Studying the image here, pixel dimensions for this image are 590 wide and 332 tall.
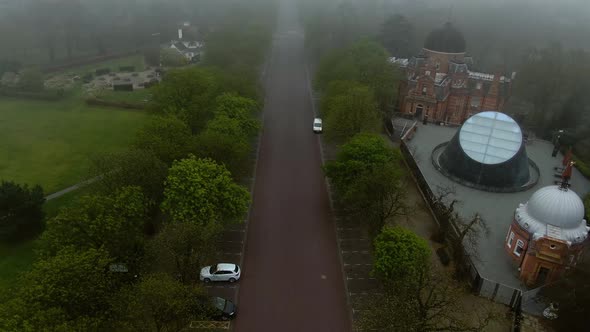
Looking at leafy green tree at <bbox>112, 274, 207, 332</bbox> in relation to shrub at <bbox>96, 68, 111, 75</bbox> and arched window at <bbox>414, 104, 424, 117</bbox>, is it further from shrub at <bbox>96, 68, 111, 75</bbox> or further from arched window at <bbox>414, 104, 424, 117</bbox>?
shrub at <bbox>96, 68, 111, 75</bbox>

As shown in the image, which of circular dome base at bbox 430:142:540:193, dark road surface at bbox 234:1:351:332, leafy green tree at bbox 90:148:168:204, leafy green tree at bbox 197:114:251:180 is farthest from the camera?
circular dome base at bbox 430:142:540:193

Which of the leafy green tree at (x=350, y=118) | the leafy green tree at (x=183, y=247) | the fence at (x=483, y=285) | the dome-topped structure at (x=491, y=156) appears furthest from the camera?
the leafy green tree at (x=350, y=118)

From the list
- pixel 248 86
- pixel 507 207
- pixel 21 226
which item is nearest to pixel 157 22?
pixel 248 86

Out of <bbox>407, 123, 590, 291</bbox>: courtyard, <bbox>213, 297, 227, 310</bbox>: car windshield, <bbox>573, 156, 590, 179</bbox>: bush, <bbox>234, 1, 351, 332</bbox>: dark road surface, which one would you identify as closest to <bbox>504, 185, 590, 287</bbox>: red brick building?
<bbox>407, 123, 590, 291</bbox>: courtyard

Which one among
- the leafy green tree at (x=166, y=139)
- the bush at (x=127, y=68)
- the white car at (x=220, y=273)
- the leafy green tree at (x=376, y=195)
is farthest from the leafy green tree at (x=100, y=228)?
the bush at (x=127, y=68)

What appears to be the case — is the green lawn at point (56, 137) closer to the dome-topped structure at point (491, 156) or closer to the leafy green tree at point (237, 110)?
the leafy green tree at point (237, 110)
